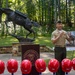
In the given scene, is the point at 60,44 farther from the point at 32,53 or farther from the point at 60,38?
the point at 32,53

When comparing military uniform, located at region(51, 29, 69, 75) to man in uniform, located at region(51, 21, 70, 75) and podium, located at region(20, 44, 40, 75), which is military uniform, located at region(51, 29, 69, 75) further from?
podium, located at region(20, 44, 40, 75)

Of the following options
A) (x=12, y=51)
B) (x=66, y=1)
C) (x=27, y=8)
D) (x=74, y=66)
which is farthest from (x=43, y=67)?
(x=66, y=1)

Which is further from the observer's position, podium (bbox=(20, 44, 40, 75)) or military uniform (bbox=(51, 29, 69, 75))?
podium (bbox=(20, 44, 40, 75))

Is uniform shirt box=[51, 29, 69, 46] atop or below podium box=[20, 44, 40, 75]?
atop

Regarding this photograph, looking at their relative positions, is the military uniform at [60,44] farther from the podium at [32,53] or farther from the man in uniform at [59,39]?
the podium at [32,53]

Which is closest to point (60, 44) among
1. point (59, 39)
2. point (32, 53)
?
point (59, 39)

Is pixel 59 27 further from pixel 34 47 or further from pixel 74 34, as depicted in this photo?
pixel 74 34

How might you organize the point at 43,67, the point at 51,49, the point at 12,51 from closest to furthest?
the point at 43,67 < the point at 12,51 < the point at 51,49

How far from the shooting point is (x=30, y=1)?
113 ft

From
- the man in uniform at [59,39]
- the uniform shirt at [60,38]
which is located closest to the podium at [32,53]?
the man in uniform at [59,39]

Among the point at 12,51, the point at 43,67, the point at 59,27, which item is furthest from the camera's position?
the point at 12,51

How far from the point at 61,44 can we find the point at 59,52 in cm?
24

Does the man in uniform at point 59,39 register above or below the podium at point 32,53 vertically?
above

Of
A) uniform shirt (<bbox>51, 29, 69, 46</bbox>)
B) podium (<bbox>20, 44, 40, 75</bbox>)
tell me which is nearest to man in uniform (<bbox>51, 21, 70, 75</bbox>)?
uniform shirt (<bbox>51, 29, 69, 46</bbox>)
